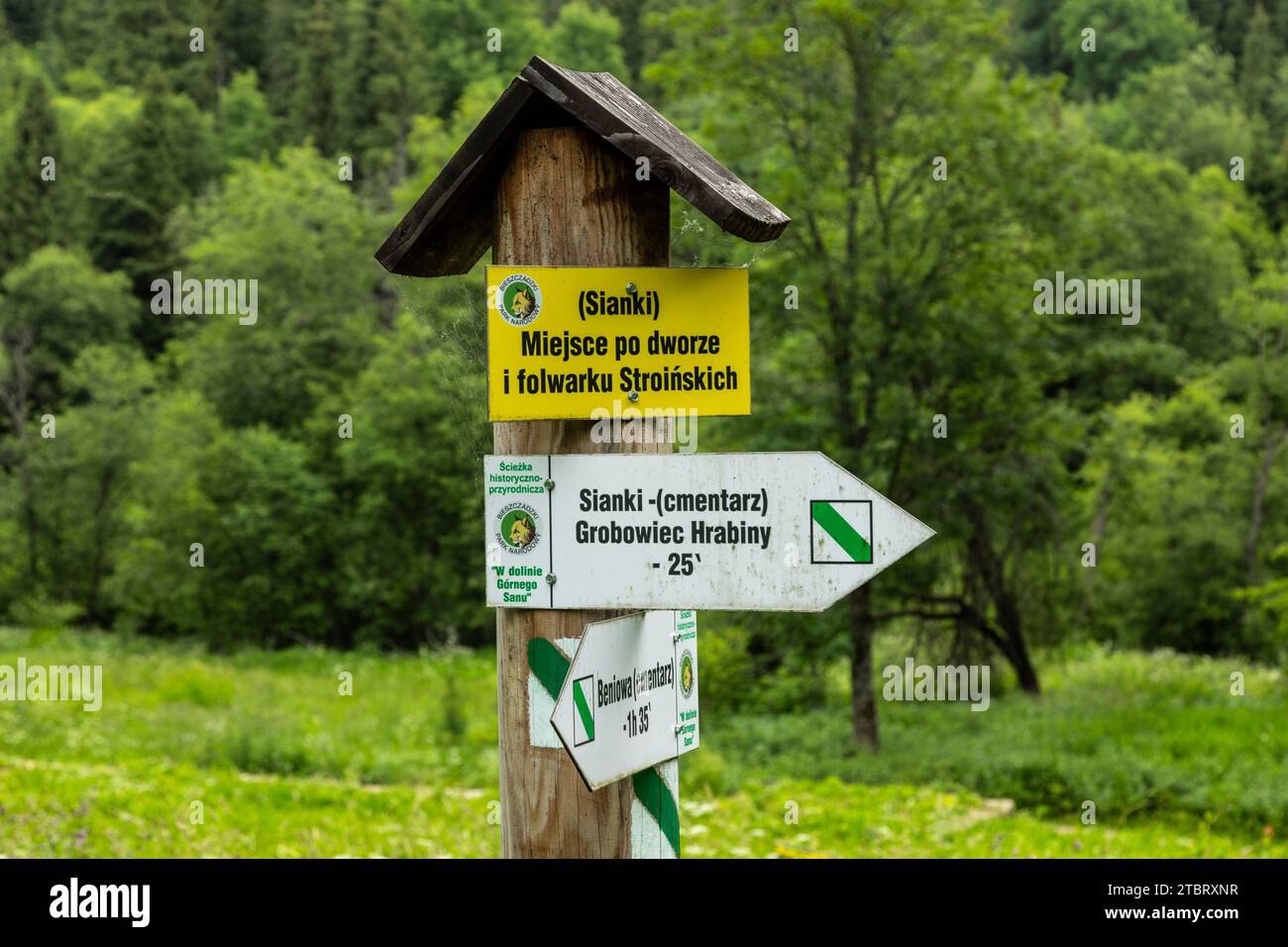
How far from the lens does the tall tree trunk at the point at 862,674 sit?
15.8 meters

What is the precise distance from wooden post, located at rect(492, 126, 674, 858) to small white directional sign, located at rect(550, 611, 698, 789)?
0.09 m

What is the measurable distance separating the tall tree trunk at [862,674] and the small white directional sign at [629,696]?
13.0m

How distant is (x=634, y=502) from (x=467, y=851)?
4.78 meters

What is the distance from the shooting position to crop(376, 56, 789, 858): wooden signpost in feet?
9.24

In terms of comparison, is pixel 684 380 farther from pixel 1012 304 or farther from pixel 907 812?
pixel 1012 304

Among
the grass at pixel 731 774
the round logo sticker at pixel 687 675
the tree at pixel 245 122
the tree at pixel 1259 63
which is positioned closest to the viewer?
the round logo sticker at pixel 687 675

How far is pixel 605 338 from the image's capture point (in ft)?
9.37

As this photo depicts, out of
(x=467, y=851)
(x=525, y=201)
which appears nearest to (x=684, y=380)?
(x=525, y=201)

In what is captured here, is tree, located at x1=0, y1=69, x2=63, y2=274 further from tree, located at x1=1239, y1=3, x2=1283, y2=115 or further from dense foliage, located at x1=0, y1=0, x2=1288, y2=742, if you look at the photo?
tree, located at x1=1239, y1=3, x2=1283, y2=115

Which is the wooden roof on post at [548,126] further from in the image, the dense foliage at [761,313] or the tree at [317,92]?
the tree at [317,92]

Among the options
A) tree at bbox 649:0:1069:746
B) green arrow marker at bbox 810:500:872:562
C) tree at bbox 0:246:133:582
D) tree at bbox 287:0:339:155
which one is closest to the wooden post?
green arrow marker at bbox 810:500:872:562

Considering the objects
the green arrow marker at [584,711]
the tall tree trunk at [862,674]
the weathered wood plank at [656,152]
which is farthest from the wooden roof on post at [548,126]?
the tall tree trunk at [862,674]

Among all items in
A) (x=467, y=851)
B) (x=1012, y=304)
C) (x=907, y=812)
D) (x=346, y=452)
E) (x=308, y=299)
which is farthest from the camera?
(x=308, y=299)

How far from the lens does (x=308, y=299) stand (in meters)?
37.2
